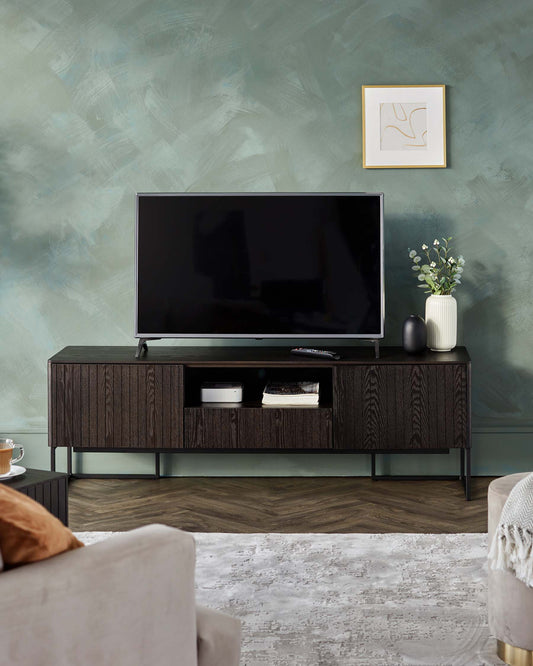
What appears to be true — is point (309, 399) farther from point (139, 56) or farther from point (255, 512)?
point (139, 56)

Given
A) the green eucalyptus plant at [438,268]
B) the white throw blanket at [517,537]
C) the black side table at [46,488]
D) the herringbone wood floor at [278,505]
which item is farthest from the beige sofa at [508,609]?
the green eucalyptus plant at [438,268]

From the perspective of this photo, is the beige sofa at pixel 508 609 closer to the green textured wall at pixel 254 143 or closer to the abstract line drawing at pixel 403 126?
the green textured wall at pixel 254 143

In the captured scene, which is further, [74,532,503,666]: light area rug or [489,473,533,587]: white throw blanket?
[74,532,503,666]: light area rug

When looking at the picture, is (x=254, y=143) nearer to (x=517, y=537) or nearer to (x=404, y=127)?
(x=404, y=127)

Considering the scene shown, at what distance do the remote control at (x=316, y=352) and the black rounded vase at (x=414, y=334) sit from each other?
13.4 inches

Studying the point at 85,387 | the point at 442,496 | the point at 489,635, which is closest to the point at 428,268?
the point at 442,496

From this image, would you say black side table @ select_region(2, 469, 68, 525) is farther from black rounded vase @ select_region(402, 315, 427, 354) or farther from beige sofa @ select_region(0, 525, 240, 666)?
black rounded vase @ select_region(402, 315, 427, 354)

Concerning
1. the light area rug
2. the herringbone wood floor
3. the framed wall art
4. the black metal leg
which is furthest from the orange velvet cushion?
the framed wall art

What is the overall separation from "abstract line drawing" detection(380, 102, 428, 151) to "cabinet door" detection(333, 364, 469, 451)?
3.79 feet

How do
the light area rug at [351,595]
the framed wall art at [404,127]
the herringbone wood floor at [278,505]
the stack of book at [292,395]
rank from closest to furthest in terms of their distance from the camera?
the light area rug at [351,595], the herringbone wood floor at [278,505], the stack of book at [292,395], the framed wall art at [404,127]

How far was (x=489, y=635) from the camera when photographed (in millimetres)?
2264

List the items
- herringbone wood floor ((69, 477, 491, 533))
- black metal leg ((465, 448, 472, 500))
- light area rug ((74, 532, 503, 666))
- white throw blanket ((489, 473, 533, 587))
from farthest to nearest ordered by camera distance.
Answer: black metal leg ((465, 448, 472, 500)) → herringbone wood floor ((69, 477, 491, 533)) → light area rug ((74, 532, 503, 666)) → white throw blanket ((489, 473, 533, 587))

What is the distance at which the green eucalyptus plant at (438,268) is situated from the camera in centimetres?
383

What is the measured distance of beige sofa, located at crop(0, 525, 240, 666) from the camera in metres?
1.24
